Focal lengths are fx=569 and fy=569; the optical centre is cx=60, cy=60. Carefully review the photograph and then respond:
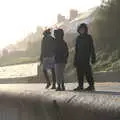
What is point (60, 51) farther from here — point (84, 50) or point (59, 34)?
point (84, 50)

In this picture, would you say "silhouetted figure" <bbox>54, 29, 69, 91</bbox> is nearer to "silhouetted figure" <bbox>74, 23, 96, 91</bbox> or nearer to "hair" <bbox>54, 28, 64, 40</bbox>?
"hair" <bbox>54, 28, 64, 40</bbox>

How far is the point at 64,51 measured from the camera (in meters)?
10.6

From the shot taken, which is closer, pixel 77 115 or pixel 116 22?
pixel 77 115

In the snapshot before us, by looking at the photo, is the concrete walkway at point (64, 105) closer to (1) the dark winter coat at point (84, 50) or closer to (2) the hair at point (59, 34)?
(1) the dark winter coat at point (84, 50)

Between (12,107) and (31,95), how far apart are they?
30.4 inches

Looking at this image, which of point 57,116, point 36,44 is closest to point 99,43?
point 36,44

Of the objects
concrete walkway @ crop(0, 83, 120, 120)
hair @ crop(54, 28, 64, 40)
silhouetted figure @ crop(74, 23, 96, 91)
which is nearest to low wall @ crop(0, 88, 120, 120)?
concrete walkway @ crop(0, 83, 120, 120)

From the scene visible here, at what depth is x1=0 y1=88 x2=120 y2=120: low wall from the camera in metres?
6.01

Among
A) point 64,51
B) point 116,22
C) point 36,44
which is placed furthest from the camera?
point 36,44

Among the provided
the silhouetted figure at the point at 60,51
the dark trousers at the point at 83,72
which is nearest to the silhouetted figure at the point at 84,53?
the dark trousers at the point at 83,72

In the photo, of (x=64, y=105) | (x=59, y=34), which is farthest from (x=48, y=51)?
(x=64, y=105)

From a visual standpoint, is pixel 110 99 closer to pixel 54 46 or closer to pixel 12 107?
pixel 12 107

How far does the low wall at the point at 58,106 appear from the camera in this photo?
237 inches

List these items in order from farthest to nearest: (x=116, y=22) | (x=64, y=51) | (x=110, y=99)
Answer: (x=116, y=22) < (x=64, y=51) < (x=110, y=99)
